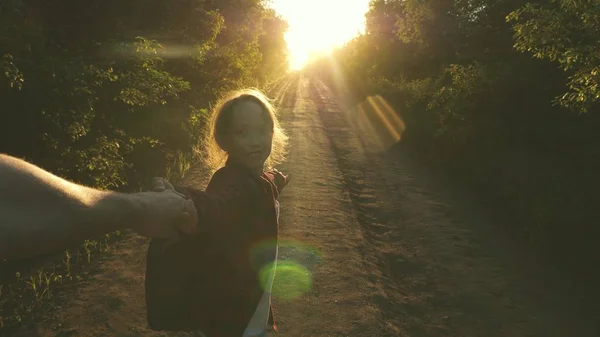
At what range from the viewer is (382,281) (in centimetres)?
576

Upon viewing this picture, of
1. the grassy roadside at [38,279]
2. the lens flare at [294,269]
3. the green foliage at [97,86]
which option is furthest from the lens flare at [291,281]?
the green foliage at [97,86]

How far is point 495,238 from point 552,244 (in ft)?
2.90

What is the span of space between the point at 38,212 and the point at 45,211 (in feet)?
0.03

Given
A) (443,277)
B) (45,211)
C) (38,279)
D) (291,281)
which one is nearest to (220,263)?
(45,211)

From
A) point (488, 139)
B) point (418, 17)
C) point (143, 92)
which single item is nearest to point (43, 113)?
point (143, 92)

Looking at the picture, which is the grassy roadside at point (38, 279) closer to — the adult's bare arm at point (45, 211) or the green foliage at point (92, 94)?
the green foliage at point (92, 94)

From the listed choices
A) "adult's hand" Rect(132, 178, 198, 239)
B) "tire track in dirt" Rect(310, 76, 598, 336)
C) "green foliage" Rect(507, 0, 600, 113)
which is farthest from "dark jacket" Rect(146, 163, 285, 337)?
"green foliage" Rect(507, 0, 600, 113)

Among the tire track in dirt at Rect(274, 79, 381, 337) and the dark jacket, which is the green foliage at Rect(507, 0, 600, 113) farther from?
the dark jacket

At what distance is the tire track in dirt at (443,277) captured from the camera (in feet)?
15.9

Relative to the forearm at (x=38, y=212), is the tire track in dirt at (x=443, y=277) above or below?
below

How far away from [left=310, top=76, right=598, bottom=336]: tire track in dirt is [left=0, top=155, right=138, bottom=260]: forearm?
4.53 meters

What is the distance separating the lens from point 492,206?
29.6 feet

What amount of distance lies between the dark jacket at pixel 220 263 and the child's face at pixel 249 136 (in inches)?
2.6

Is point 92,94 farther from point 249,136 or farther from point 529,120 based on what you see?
point 529,120
